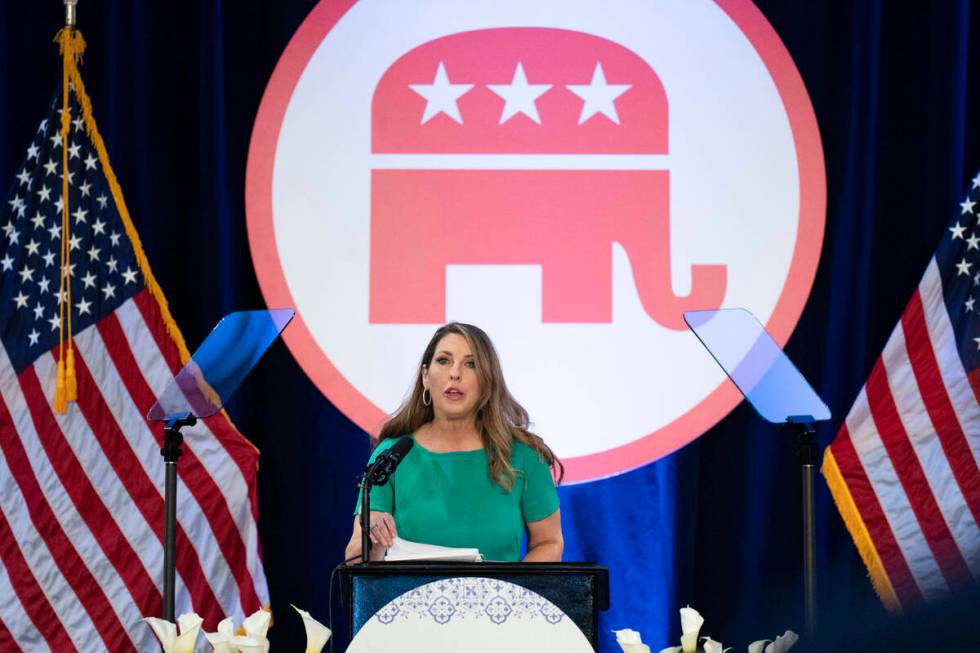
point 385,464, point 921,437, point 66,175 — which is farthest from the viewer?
point 66,175

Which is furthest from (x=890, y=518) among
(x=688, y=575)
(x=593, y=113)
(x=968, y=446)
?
(x=593, y=113)

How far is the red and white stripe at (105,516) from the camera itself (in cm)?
379

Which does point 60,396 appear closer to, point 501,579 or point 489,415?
point 489,415

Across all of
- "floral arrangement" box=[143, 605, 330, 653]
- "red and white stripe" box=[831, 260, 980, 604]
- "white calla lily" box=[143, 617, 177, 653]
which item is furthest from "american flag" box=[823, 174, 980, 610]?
"white calla lily" box=[143, 617, 177, 653]

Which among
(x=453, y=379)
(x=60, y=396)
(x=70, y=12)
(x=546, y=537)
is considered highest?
(x=70, y=12)

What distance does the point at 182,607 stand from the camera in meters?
3.82

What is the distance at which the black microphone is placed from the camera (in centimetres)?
214

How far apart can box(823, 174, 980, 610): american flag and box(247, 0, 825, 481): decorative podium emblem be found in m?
0.37

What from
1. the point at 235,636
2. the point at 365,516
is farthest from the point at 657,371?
the point at 235,636

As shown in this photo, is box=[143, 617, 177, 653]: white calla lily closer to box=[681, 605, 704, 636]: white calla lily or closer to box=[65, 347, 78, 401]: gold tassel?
box=[681, 605, 704, 636]: white calla lily

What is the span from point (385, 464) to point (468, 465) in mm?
820

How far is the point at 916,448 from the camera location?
3740 millimetres

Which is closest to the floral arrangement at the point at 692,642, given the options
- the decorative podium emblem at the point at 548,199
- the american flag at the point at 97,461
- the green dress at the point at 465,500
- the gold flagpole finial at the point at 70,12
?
the green dress at the point at 465,500

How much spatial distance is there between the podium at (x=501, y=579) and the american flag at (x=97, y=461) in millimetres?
1992
